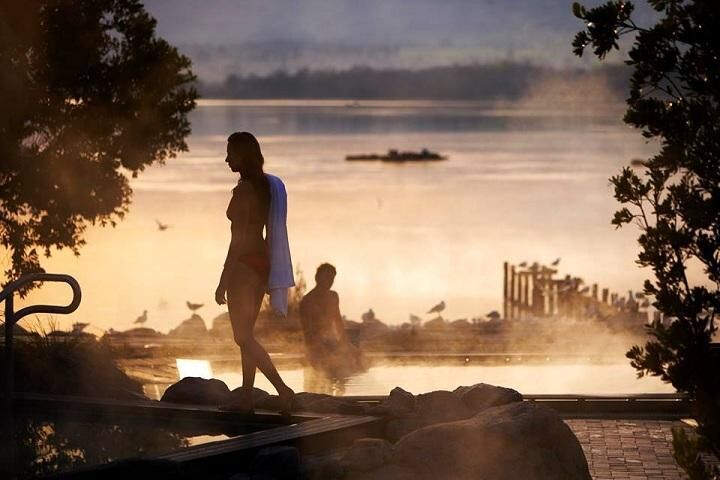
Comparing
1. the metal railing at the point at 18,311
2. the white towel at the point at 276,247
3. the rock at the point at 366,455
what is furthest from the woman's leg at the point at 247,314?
the rock at the point at 366,455

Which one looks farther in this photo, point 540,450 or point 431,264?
point 431,264

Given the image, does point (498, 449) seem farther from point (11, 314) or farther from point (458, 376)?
point (458, 376)

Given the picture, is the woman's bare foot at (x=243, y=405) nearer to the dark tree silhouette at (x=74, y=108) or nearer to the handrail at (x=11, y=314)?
the handrail at (x=11, y=314)

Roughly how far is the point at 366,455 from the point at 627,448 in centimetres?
281

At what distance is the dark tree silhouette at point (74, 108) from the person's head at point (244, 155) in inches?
280

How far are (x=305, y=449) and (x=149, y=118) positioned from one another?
8525 millimetres

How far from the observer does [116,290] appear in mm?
36031

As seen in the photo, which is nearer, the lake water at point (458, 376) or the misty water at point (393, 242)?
the lake water at point (458, 376)

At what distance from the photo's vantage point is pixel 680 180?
8.34 meters

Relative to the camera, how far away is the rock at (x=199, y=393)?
10.9 m

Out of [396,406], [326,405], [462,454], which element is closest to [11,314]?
[326,405]

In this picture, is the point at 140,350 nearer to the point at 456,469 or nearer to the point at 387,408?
the point at 387,408

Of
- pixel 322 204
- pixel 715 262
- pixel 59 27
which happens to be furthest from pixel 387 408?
pixel 322 204

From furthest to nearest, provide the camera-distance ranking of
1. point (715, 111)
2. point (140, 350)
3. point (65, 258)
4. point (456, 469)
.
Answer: point (65, 258), point (140, 350), point (456, 469), point (715, 111)
